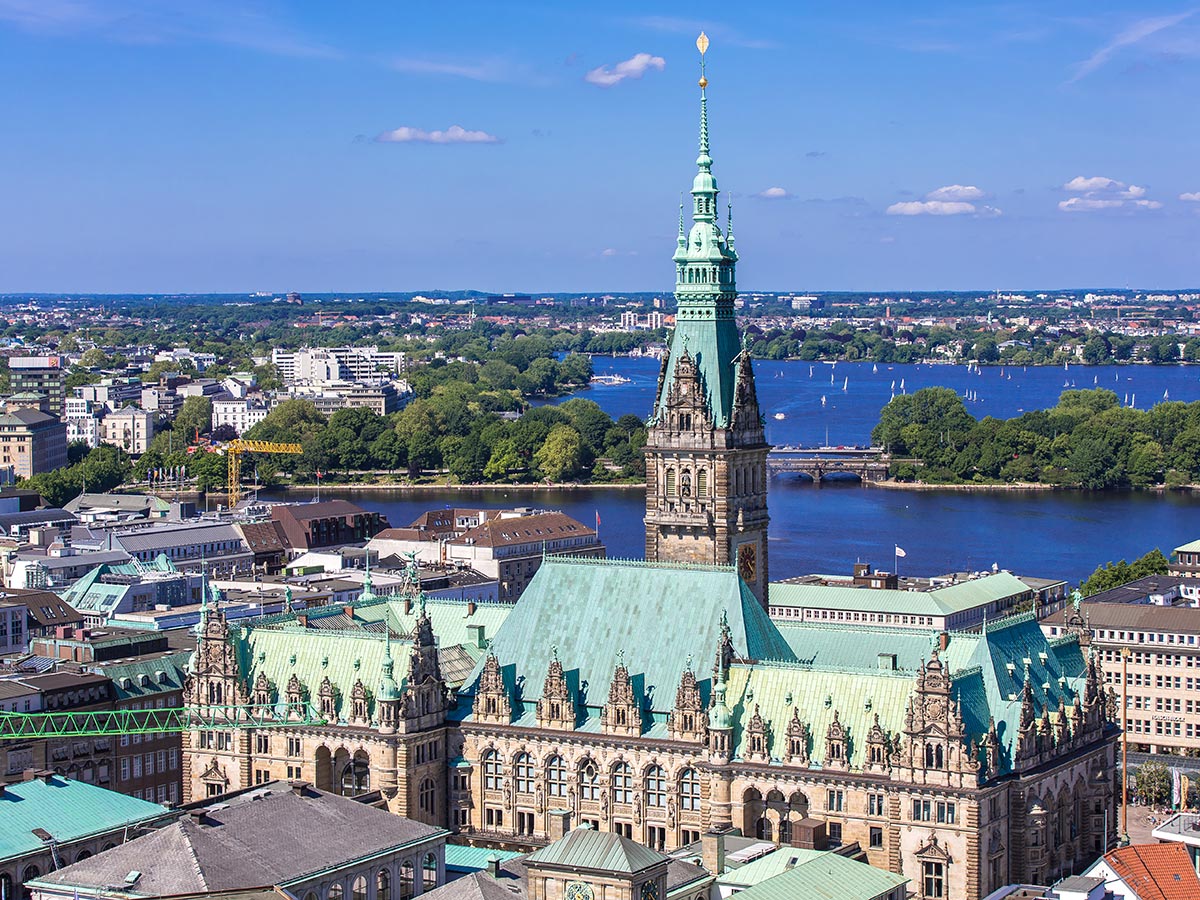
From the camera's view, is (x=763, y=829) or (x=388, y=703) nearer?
(x=763, y=829)

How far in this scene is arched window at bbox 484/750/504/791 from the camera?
269ft

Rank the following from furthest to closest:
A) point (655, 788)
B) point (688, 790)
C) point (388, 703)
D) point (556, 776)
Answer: point (388, 703) → point (556, 776) → point (655, 788) → point (688, 790)

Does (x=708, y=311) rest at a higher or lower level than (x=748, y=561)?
higher

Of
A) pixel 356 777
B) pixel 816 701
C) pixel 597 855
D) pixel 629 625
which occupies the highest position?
pixel 629 625

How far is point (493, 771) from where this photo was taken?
8225 cm

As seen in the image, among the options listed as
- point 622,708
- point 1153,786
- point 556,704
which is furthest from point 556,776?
point 1153,786

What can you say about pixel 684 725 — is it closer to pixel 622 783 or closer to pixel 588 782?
pixel 622 783

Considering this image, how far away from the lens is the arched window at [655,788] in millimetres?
78688

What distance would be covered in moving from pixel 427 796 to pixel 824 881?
19897mm

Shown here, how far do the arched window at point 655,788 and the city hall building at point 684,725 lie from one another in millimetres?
71

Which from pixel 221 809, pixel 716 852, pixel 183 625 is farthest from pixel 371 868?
pixel 183 625

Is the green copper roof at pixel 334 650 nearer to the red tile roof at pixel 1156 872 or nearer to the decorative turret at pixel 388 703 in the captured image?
the decorative turret at pixel 388 703

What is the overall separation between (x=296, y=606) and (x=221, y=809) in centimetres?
5179

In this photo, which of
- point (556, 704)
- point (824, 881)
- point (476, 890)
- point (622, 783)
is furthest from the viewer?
point (556, 704)
